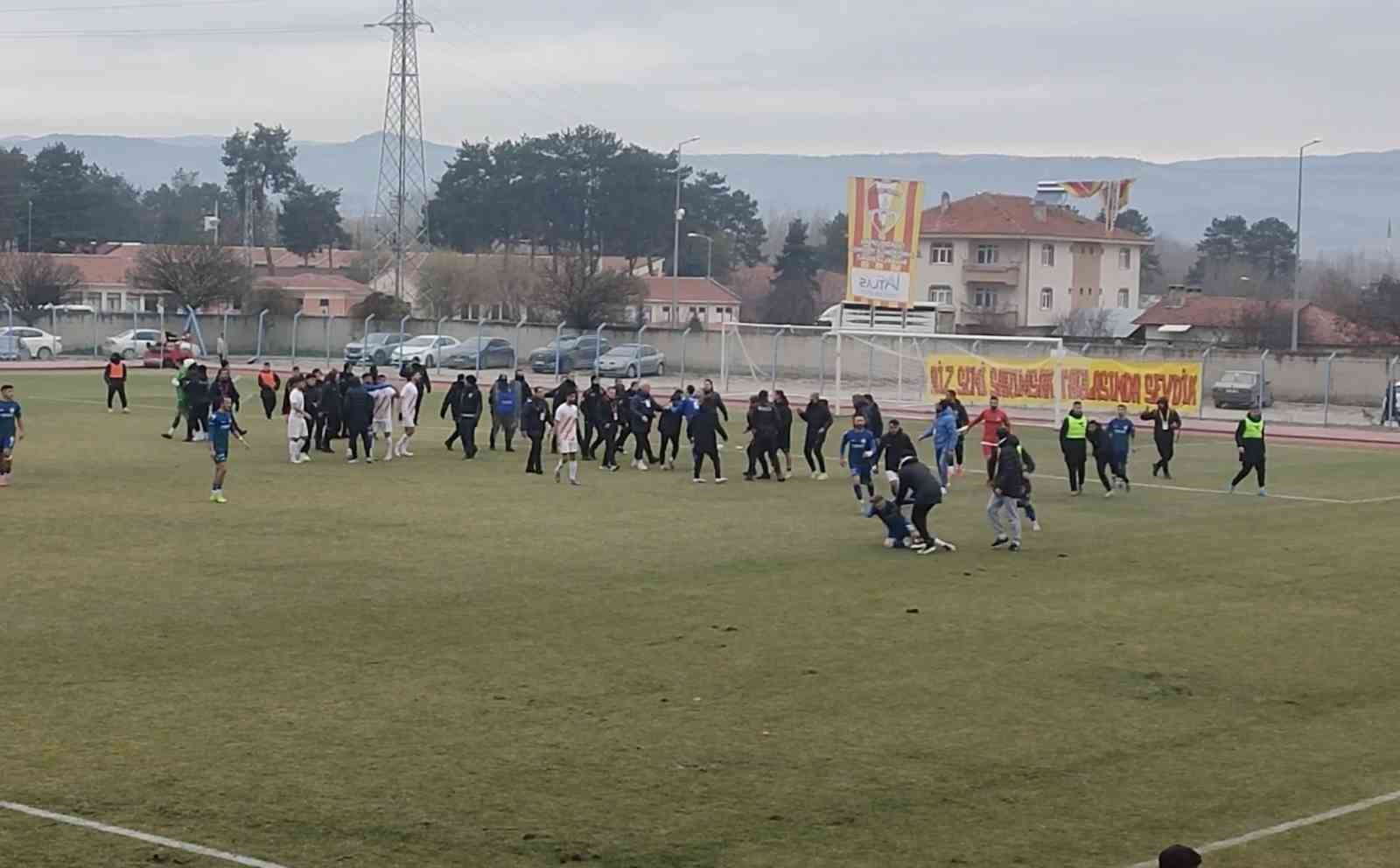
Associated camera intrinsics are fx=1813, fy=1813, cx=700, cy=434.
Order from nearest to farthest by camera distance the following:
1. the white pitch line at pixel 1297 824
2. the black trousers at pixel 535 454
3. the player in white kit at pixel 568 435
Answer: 1. the white pitch line at pixel 1297 824
2. the player in white kit at pixel 568 435
3. the black trousers at pixel 535 454

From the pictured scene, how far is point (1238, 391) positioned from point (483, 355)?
94.1 ft

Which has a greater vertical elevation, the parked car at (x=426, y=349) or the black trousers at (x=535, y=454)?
the parked car at (x=426, y=349)

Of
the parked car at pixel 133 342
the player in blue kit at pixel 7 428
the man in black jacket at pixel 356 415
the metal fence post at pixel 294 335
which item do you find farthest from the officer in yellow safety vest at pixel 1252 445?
the parked car at pixel 133 342

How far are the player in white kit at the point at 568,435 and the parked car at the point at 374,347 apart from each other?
3908 centimetres

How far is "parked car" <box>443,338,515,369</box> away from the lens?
70625 mm

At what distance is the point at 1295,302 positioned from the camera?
6919 centimetres

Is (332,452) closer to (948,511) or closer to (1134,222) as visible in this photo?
(948,511)

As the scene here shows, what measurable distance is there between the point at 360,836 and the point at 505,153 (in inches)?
4713

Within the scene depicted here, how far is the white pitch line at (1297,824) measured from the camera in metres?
10.5

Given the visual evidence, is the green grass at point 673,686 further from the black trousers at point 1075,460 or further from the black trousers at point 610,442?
the black trousers at point 610,442

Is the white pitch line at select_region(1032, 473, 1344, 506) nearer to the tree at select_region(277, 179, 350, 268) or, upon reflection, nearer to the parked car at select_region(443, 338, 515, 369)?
the parked car at select_region(443, 338, 515, 369)

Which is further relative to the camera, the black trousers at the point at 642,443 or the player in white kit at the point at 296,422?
the black trousers at the point at 642,443

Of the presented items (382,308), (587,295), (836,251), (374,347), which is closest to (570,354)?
(374,347)

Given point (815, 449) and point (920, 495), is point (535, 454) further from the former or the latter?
point (920, 495)
